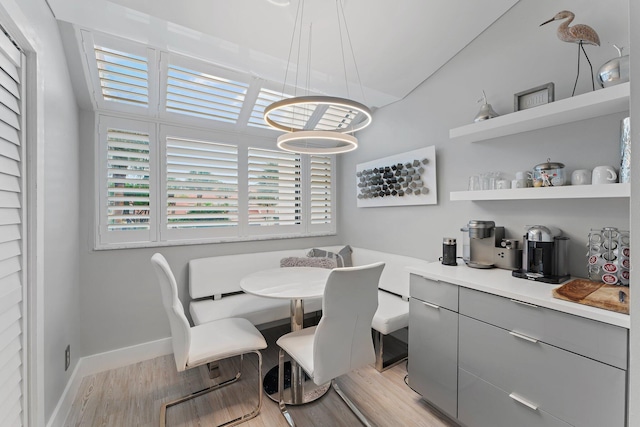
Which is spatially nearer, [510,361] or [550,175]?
[510,361]

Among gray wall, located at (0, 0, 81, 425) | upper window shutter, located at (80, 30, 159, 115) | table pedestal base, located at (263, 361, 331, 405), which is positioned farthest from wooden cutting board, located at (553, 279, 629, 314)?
upper window shutter, located at (80, 30, 159, 115)

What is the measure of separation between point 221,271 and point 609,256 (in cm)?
279

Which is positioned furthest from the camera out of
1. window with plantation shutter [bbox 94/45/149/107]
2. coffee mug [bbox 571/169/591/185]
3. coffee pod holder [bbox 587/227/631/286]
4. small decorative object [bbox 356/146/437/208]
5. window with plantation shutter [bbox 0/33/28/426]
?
small decorative object [bbox 356/146/437/208]

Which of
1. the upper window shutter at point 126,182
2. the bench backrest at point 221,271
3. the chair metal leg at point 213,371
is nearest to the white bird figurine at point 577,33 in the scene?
the bench backrest at point 221,271

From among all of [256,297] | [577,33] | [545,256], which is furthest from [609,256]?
[256,297]

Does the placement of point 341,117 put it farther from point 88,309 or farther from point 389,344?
point 88,309

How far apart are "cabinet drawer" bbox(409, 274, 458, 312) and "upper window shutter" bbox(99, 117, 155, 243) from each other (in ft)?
7.54

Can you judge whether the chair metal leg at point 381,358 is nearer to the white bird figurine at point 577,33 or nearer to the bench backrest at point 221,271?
the bench backrest at point 221,271

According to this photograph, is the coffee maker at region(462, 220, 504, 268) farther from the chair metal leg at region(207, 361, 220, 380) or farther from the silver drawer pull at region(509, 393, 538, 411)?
the chair metal leg at region(207, 361, 220, 380)

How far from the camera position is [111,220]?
2355 mm

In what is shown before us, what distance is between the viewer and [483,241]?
199 centimetres

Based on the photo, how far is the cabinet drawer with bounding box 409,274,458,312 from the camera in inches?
65.7

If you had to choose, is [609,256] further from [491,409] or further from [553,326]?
[491,409]

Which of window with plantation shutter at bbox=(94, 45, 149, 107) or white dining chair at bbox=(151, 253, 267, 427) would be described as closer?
white dining chair at bbox=(151, 253, 267, 427)
